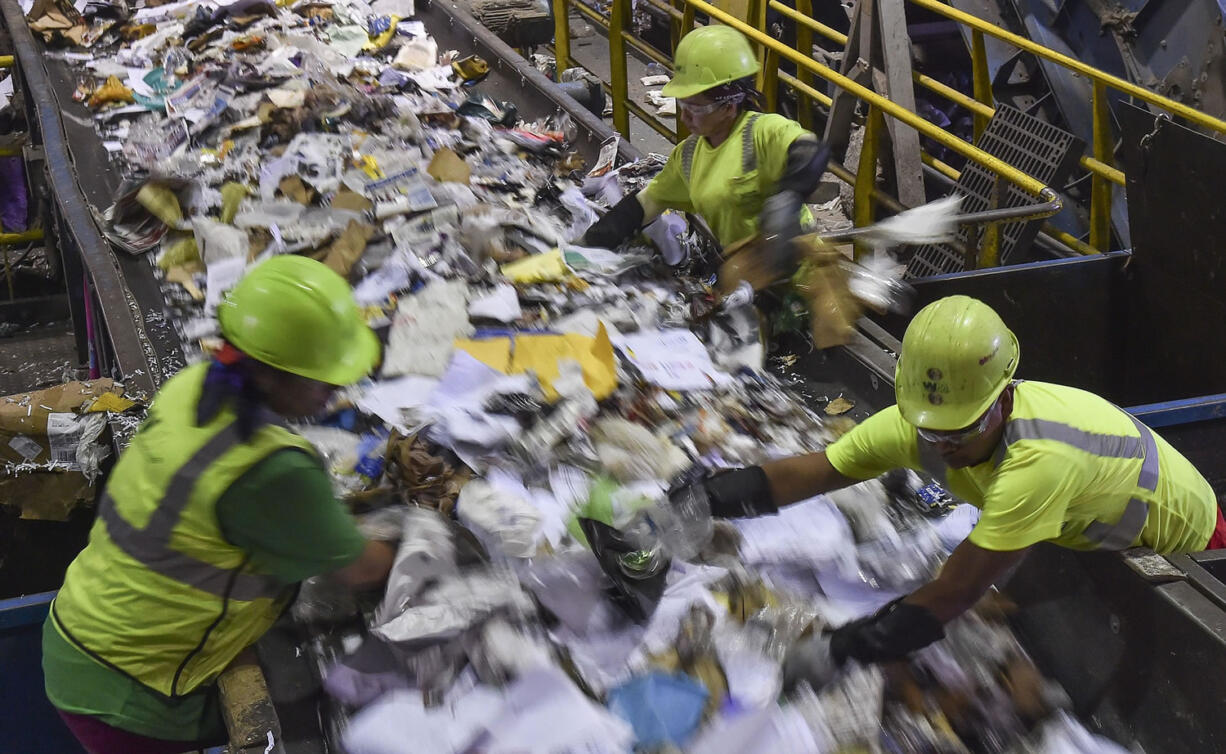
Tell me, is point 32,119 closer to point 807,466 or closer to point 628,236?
point 628,236

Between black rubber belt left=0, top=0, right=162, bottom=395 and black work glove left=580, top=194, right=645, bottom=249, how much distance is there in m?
1.71

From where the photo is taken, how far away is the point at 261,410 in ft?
6.55

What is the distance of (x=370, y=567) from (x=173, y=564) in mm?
459

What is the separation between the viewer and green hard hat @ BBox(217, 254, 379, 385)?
6.37ft

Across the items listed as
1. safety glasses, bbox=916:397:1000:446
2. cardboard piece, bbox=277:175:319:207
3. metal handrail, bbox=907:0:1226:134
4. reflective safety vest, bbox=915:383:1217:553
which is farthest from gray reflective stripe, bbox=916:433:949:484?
cardboard piece, bbox=277:175:319:207

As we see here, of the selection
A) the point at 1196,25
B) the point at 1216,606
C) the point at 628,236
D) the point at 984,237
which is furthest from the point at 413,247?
the point at 1196,25

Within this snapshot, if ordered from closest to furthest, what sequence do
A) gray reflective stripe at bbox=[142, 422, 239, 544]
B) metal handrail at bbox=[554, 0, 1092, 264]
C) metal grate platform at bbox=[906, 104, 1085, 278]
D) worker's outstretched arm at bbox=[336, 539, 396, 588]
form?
gray reflective stripe at bbox=[142, 422, 239, 544] → worker's outstretched arm at bbox=[336, 539, 396, 588] → metal handrail at bbox=[554, 0, 1092, 264] → metal grate platform at bbox=[906, 104, 1085, 278]

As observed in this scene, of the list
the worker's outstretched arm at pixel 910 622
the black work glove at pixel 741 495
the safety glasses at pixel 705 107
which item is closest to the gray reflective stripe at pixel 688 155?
the safety glasses at pixel 705 107

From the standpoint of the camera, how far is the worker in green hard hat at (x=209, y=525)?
195 centimetres

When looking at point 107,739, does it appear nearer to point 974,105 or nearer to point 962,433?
point 962,433

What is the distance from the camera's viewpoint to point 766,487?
264 cm

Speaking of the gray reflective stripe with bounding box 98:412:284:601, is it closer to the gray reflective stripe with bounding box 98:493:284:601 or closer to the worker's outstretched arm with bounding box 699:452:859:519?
the gray reflective stripe with bounding box 98:493:284:601

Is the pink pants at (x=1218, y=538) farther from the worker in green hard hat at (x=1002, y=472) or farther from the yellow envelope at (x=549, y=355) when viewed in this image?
the yellow envelope at (x=549, y=355)

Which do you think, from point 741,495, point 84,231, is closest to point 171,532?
point 741,495
